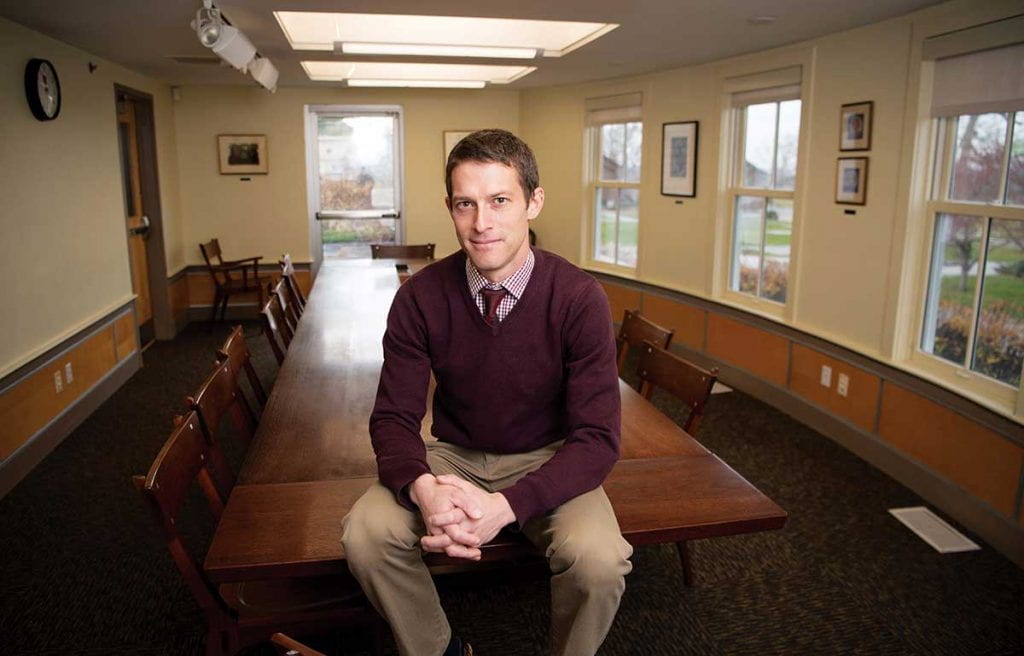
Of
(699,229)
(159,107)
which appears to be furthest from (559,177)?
(159,107)

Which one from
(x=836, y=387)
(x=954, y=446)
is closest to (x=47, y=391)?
(x=836, y=387)

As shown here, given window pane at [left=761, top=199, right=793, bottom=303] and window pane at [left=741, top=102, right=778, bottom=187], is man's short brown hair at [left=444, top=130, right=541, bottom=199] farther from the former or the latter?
window pane at [left=741, top=102, right=778, bottom=187]

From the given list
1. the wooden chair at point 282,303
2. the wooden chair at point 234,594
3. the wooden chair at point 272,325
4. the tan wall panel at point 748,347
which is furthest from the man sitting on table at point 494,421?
the tan wall panel at point 748,347

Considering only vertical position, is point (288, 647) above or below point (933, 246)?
below

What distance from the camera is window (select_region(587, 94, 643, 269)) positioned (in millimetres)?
6418

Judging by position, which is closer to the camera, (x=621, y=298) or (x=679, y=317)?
(x=679, y=317)

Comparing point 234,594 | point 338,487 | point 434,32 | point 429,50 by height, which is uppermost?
point 434,32

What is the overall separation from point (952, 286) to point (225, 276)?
6099 mm

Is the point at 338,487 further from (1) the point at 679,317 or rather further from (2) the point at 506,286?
(1) the point at 679,317

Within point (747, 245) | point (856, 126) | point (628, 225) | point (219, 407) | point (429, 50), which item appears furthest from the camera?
point (628, 225)

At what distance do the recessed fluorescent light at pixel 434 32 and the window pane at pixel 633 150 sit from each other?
1.68 m

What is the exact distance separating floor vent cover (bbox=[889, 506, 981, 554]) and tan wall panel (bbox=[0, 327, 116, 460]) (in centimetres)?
420

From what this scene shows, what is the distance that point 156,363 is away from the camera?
19.3ft

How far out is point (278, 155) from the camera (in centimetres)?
755
